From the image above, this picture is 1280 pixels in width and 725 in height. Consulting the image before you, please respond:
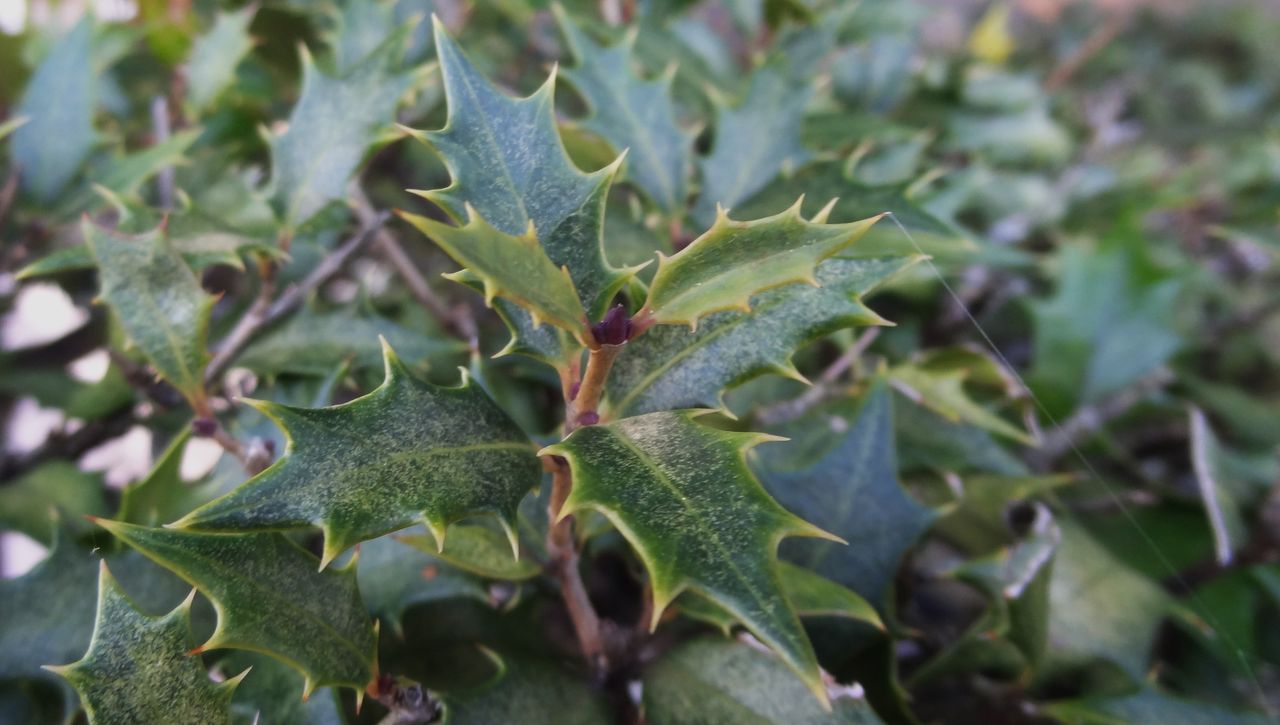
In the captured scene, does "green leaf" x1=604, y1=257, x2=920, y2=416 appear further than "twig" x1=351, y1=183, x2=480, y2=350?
No

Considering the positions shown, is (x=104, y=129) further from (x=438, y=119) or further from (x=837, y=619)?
(x=837, y=619)

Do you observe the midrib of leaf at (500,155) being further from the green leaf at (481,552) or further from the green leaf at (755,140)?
the green leaf at (755,140)

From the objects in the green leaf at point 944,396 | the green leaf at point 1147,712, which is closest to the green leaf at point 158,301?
the green leaf at point 944,396

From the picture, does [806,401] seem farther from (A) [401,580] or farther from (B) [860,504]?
(A) [401,580]

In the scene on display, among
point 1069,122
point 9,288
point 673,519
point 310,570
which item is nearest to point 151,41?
point 9,288

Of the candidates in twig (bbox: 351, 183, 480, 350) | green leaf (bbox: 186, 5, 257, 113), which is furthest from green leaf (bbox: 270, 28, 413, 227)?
green leaf (bbox: 186, 5, 257, 113)

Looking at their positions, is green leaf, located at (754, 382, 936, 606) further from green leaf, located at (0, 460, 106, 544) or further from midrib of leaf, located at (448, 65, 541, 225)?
green leaf, located at (0, 460, 106, 544)
